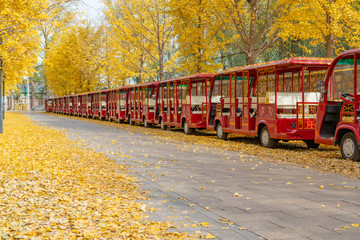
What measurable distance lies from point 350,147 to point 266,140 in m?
3.96

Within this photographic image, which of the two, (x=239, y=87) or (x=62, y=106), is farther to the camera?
(x=62, y=106)

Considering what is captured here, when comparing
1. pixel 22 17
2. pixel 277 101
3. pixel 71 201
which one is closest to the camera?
pixel 71 201

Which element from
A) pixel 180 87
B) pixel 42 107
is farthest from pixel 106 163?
pixel 42 107

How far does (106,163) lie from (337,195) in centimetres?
567

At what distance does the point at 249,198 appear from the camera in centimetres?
656

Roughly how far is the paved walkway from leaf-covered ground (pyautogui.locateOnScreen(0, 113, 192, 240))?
359 millimetres

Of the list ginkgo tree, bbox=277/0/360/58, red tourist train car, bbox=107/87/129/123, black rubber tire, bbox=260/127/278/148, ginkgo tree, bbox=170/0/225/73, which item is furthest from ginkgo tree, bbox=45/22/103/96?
black rubber tire, bbox=260/127/278/148

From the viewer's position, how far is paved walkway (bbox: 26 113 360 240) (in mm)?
4965

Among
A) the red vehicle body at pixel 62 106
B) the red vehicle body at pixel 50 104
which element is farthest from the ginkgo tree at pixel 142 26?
the red vehicle body at pixel 50 104

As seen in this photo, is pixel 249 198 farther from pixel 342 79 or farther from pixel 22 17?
pixel 22 17

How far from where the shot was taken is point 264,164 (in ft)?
33.9

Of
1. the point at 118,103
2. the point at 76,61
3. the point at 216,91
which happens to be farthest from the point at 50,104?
the point at 216,91

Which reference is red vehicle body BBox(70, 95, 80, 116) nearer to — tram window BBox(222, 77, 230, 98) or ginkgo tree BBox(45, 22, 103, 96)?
ginkgo tree BBox(45, 22, 103, 96)

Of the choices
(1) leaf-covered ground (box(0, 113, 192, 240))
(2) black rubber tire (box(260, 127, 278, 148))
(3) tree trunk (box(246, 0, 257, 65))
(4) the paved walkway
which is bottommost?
(4) the paved walkway
